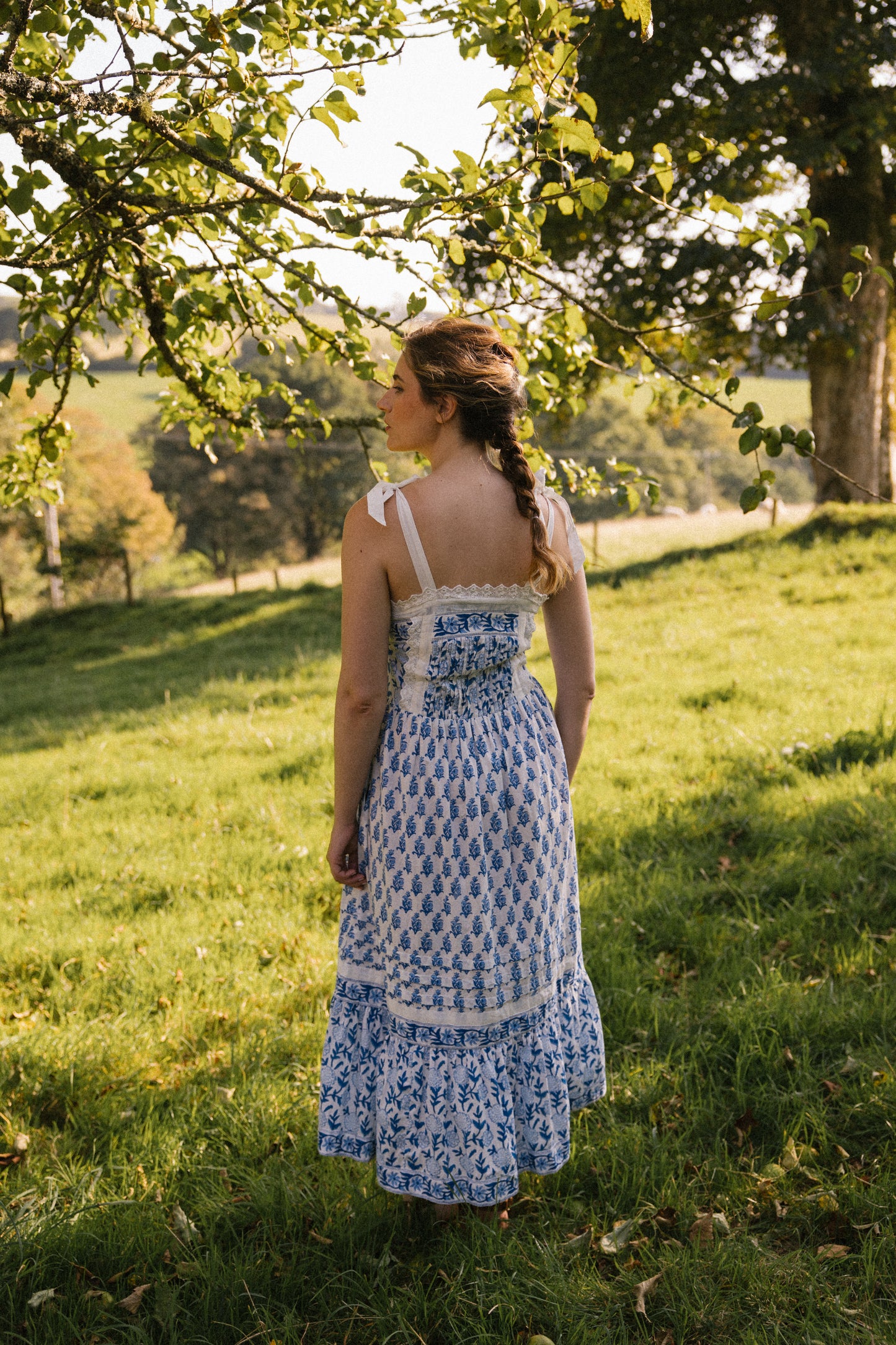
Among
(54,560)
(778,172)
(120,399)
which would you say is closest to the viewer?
(778,172)

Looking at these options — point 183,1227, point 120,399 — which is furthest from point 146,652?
point 120,399

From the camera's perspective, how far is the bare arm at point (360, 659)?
229cm

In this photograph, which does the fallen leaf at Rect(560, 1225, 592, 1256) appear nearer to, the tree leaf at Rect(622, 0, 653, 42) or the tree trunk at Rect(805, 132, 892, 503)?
the tree leaf at Rect(622, 0, 653, 42)

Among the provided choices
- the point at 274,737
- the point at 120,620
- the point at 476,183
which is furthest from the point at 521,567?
the point at 120,620

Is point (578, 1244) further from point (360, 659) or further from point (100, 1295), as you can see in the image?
point (360, 659)

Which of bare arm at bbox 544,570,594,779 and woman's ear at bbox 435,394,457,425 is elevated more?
woman's ear at bbox 435,394,457,425

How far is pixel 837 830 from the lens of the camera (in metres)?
4.70

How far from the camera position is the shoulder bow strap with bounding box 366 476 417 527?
2.26 meters

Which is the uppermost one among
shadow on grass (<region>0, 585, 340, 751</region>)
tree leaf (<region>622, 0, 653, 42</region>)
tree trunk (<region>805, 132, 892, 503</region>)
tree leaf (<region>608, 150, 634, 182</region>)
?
tree trunk (<region>805, 132, 892, 503</region>)

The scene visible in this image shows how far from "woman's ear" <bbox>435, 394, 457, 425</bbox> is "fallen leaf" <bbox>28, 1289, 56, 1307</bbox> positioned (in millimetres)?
2541

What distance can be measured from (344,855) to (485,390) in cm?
133

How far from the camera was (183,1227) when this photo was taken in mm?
2666

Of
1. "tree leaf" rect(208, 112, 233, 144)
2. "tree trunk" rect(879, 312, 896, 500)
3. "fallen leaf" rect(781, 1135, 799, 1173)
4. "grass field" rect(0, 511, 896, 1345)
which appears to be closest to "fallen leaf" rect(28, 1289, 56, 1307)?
"grass field" rect(0, 511, 896, 1345)

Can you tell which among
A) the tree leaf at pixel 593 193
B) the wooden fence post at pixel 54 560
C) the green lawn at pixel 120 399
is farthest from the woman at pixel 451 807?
the green lawn at pixel 120 399
